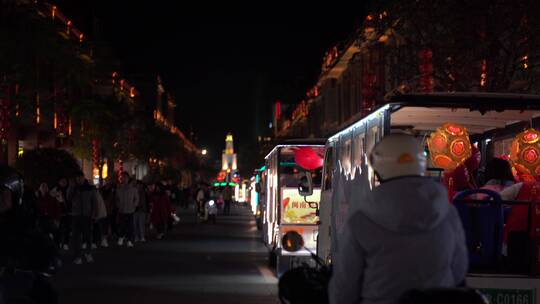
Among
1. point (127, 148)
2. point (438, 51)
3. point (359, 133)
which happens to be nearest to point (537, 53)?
point (438, 51)

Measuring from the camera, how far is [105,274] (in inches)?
743

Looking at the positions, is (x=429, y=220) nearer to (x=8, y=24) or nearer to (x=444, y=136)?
(x=444, y=136)

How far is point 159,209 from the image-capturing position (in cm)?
3375

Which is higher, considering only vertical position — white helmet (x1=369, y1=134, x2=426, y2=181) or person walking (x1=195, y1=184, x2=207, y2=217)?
person walking (x1=195, y1=184, x2=207, y2=217)

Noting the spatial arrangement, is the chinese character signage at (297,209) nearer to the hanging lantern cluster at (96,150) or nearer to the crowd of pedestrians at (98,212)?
the crowd of pedestrians at (98,212)

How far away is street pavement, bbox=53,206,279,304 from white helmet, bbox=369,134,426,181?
9760mm

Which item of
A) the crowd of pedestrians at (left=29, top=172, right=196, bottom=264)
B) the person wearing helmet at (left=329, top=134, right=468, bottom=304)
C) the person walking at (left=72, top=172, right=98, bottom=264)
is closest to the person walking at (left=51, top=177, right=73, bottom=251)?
the crowd of pedestrians at (left=29, top=172, right=196, bottom=264)

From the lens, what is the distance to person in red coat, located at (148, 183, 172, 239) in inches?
1318

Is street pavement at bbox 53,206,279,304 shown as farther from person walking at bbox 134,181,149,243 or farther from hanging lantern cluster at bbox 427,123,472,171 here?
hanging lantern cluster at bbox 427,123,472,171

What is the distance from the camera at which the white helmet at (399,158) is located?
4.79m

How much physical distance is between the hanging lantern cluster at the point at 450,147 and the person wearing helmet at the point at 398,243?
550 centimetres

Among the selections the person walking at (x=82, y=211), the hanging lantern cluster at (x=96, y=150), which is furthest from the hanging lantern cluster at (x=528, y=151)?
the hanging lantern cluster at (x=96, y=150)

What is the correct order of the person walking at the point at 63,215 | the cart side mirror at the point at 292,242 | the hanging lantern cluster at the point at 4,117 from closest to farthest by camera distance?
1. the cart side mirror at the point at 292,242
2. the person walking at the point at 63,215
3. the hanging lantern cluster at the point at 4,117

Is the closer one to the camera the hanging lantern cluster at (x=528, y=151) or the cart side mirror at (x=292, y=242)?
the cart side mirror at (x=292, y=242)
